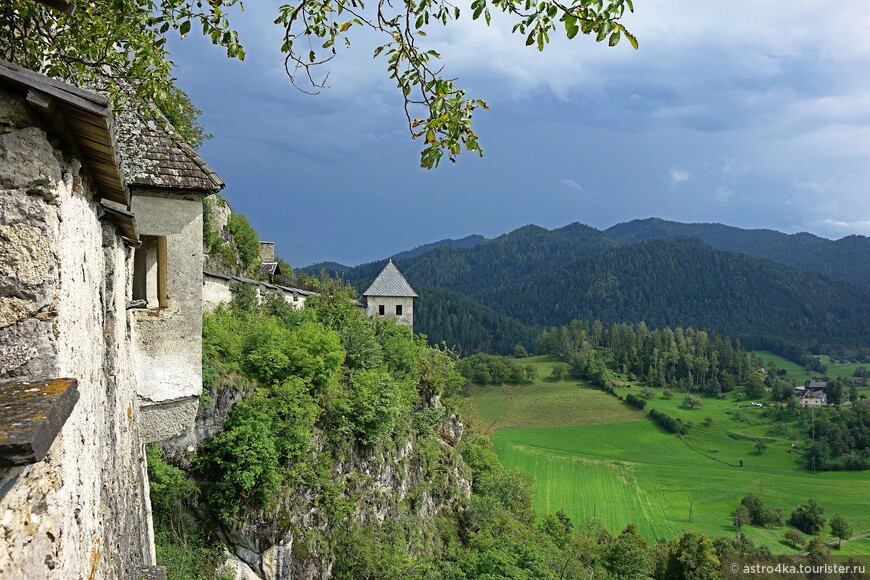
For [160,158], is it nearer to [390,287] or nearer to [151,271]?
[151,271]

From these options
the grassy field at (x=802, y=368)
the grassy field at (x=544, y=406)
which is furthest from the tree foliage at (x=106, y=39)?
the grassy field at (x=802, y=368)

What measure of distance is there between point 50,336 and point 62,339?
0.15 m

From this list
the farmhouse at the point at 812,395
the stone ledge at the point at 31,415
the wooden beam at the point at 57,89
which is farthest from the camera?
the farmhouse at the point at 812,395

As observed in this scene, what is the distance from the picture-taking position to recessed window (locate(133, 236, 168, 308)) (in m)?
8.81

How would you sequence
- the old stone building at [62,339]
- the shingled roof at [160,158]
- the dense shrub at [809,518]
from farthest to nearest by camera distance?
the dense shrub at [809,518], the shingled roof at [160,158], the old stone building at [62,339]

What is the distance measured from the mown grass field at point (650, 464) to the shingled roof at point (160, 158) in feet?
208

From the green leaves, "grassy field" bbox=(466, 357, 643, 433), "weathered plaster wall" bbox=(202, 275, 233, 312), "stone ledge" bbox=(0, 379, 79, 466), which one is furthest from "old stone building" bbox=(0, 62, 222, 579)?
"grassy field" bbox=(466, 357, 643, 433)

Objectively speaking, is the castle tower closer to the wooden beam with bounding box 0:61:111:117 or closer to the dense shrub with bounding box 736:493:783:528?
the wooden beam with bounding box 0:61:111:117

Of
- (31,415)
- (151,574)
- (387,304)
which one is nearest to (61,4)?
(31,415)

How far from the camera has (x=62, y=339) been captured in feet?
10.3

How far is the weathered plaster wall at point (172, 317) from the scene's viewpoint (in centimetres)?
877

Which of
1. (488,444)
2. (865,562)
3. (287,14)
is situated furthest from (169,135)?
(865,562)

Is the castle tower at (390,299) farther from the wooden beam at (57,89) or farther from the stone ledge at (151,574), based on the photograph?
the wooden beam at (57,89)

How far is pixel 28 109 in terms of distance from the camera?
2.93 meters
